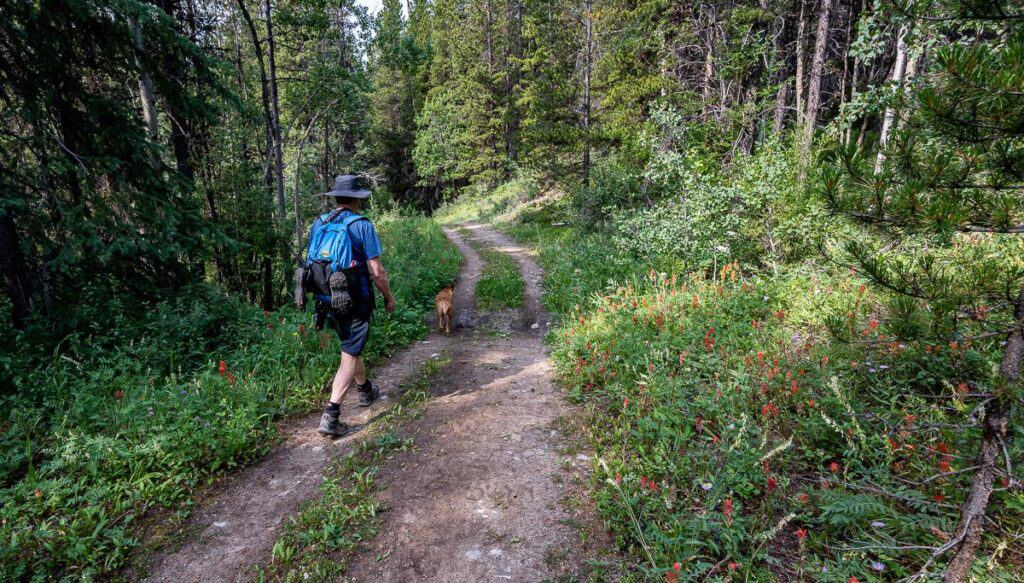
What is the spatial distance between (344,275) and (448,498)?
237 cm

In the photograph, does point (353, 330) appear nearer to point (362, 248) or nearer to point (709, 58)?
point (362, 248)

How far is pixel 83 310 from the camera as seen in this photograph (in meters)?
5.44

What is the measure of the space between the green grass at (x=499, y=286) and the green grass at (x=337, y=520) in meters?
5.30

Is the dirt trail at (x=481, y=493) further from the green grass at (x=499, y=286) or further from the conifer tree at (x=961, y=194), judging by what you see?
the green grass at (x=499, y=286)

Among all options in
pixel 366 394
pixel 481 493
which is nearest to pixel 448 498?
pixel 481 493

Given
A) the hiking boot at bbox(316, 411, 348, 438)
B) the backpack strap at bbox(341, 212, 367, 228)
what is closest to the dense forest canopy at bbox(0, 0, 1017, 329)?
the backpack strap at bbox(341, 212, 367, 228)

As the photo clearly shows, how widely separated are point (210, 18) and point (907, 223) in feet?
42.5

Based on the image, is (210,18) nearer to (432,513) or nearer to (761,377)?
(432,513)

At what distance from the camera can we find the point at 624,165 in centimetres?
1416

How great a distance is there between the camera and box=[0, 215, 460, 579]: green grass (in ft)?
10.0

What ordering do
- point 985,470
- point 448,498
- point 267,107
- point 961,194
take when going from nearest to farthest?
point 961,194, point 985,470, point 448,498, point 267,107

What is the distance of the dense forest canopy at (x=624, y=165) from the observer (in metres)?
1.97

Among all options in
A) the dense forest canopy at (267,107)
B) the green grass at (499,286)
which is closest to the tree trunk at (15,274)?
the dense forest canopy at (267,107)

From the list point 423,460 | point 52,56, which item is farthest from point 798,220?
point 52,56
